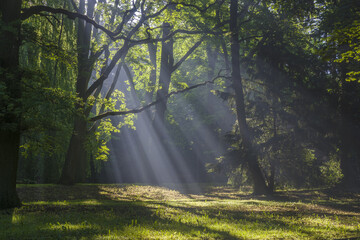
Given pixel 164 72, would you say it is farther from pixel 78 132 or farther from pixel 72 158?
pixel 72 158

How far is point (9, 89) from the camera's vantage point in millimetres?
10883

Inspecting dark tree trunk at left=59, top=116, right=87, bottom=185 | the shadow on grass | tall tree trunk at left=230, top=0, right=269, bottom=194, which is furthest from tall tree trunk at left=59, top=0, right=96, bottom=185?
the shadow on grass

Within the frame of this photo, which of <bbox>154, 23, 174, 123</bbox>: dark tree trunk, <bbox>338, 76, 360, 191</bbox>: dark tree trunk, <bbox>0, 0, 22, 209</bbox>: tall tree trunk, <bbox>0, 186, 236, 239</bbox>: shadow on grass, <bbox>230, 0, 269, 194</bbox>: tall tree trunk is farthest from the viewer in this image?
<bbox>154, 23, 174, 123</bbox>: dark tree trunk

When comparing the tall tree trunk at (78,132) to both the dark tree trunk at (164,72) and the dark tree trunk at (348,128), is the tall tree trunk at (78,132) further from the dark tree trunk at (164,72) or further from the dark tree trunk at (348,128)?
the dark tree trunk at (348,128)

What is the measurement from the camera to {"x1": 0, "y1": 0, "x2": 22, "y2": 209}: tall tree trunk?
10992mm

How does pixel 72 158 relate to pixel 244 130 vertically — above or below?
below

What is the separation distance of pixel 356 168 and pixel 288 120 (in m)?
6.67

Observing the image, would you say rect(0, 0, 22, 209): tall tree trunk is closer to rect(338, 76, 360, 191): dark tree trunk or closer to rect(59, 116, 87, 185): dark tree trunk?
rect(59, 116, 87, 185): dark tree trunk

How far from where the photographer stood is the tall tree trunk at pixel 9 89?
11.0 metres

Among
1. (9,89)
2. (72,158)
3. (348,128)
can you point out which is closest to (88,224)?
(9,89)

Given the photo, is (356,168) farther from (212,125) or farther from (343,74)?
(212,125)

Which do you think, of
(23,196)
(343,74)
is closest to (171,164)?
(343,74)

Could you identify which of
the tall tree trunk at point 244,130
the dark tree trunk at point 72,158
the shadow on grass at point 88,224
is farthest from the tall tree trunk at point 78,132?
the shadow on grass at point 88,224

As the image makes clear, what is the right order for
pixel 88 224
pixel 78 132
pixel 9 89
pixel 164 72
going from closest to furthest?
pixel 88 224, pixel 9 89, pixel 78 132, pixel 164 72
